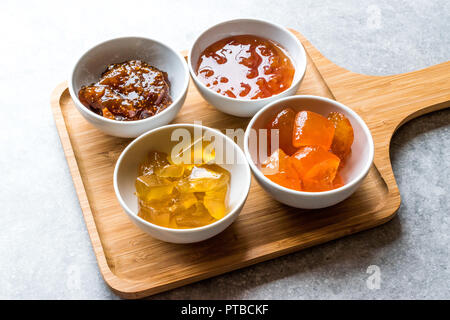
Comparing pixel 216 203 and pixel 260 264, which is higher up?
pixel 216 203

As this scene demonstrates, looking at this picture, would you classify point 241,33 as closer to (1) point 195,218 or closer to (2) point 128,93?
(2) point 128,93

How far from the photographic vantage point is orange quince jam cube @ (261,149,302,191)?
1.83 m

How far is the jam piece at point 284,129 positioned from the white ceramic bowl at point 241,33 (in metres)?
0.11

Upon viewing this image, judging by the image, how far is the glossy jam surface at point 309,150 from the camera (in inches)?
72.6

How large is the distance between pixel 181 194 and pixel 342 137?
64cm

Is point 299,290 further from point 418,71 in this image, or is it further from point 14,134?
point 14,134

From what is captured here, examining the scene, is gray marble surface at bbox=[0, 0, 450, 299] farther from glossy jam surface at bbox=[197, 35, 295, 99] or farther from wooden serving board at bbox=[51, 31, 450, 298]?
glossy jam surface at bbox=[197, 35, 295, 99]

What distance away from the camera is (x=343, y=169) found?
199 cm

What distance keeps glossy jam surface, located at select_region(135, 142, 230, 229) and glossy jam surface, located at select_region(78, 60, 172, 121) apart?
245 mm

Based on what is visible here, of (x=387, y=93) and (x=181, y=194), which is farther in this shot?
(x=387, y=93)

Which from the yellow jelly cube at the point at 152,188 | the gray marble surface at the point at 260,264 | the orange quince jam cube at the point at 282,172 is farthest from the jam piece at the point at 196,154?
the gray marble surface at the point at 260,264

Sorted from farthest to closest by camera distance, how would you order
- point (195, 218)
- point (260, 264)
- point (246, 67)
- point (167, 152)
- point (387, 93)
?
point (387, 93) → point (246, 67) → point (167, 152) → point (260, 264) → point (195, 218)

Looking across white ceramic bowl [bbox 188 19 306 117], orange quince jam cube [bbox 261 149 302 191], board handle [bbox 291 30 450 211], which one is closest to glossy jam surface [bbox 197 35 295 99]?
white ceramic bowl [bbox 188 19 306 117]

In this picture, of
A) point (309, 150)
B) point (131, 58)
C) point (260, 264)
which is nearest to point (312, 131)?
point (309, 150)
